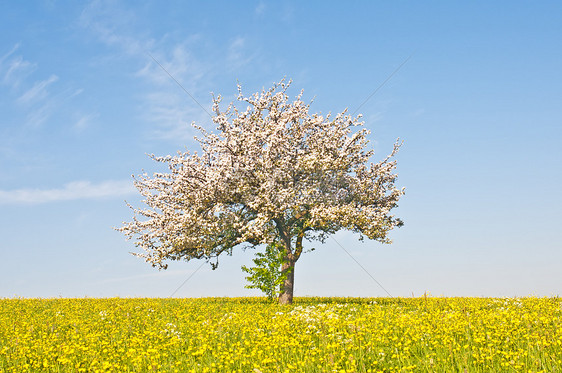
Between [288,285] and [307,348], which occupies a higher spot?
[288,285]

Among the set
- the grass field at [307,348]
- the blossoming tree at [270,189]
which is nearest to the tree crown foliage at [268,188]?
the blossoming tree at [270,189]

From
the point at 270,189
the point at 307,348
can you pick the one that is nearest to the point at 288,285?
the point at 270,189

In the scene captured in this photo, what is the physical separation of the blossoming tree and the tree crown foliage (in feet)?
0.18

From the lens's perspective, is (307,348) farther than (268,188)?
No

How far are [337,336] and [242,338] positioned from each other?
2.43 meters

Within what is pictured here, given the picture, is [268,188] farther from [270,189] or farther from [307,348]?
[307,348]

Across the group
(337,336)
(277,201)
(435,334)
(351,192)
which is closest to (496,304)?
(351,192)

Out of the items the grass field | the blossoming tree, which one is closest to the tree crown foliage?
the blossoming tree

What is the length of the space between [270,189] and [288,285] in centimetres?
558

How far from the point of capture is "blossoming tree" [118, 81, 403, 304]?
74.9 feet

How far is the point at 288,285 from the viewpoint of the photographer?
2473 cm

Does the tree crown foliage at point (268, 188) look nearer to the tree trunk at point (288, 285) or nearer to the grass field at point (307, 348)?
the tree trunk at point (288, 285)

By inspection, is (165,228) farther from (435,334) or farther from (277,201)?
(435,334)

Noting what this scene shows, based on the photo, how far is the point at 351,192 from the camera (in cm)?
2573
